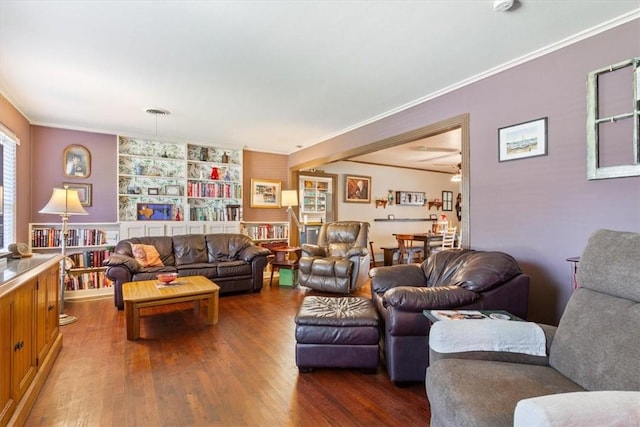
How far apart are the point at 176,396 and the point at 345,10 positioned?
8.71 feet

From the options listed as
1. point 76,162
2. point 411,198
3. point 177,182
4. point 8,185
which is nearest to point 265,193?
point 177,182

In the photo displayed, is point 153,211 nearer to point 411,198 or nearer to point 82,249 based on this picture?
point 82,249

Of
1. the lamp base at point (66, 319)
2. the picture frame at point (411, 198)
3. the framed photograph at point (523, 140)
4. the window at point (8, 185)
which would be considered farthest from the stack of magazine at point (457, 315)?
the picture frame at point (411, 198)

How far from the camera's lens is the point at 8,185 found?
3.71m

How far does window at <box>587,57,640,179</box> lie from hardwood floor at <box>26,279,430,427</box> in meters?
1.96

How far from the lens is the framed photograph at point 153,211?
523 cm

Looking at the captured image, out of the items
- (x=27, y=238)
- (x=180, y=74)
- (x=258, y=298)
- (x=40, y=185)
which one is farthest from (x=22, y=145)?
(x=258, y=298)

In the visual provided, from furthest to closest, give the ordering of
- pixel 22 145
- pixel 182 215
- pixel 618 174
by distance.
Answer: pixel 182 215
pixel 22 145
pixel 618 174

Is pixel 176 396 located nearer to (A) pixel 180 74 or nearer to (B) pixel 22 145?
(A) pixel 180 74

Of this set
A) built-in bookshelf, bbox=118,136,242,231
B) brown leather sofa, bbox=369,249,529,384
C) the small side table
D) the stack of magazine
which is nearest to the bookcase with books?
built-in bookshelf, bbox=118,136,242,231

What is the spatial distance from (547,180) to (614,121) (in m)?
0.54

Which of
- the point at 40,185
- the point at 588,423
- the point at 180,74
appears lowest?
the point at 588,423

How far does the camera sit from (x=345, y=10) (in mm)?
2008

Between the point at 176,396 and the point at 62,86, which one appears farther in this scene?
the point at 62,86
